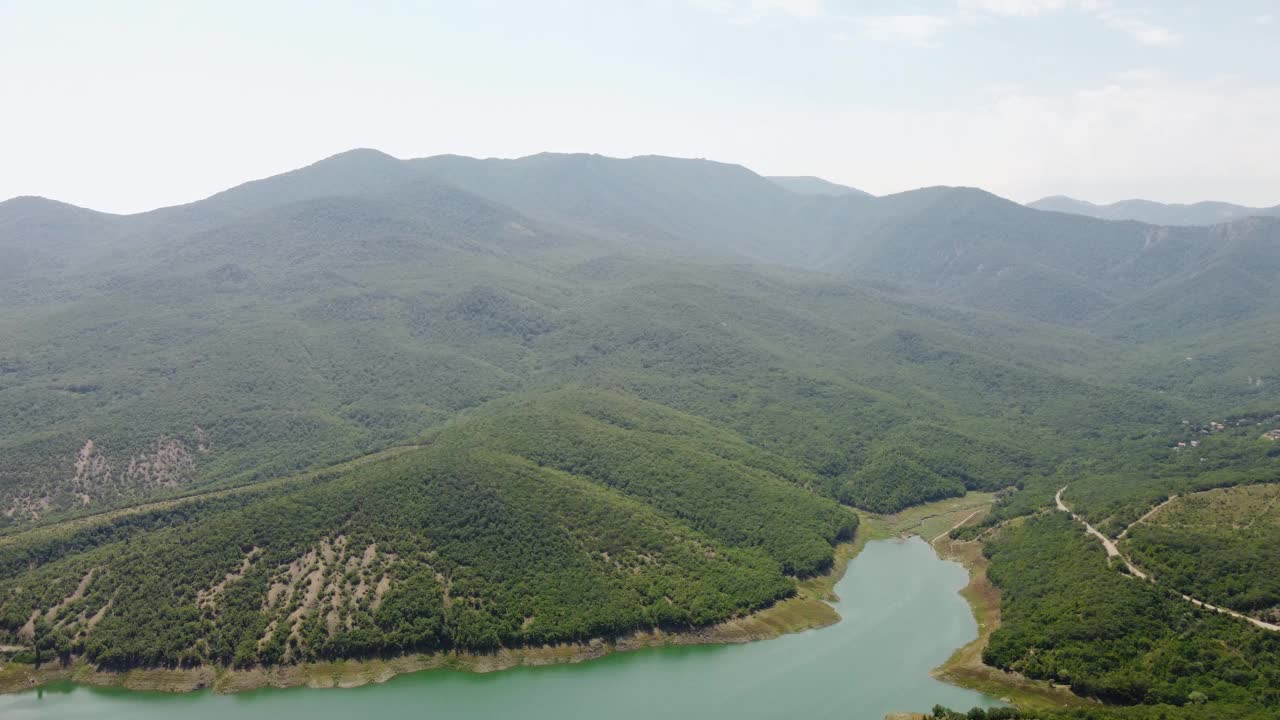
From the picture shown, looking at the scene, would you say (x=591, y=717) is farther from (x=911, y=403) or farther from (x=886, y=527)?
(x=911, y=403)

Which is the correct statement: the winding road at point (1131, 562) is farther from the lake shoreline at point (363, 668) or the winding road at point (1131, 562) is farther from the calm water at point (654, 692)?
the lake shoreline at point (363, 668)

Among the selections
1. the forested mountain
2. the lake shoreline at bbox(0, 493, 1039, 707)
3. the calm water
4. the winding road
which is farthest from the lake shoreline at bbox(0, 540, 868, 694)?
the winding road

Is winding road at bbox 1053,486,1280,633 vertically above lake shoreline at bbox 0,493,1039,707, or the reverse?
winding road at bbox 1053,486,1280,633

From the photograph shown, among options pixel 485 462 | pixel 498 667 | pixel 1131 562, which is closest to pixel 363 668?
pixel 498 667

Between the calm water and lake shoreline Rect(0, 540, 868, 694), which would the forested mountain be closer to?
lake shoreline Rect(0, 540, 868, 694)

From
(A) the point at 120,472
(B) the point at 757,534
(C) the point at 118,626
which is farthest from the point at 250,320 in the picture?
(B) the point at 757,534

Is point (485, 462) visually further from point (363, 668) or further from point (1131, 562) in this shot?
point (1131, 562)

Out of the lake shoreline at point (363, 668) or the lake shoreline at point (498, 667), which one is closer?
the lake shoreline at point (498, 667)

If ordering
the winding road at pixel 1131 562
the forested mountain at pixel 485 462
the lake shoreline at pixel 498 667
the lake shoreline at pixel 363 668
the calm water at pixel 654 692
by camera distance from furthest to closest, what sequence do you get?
the forested mountain at pixel 485 462
the lake shoreline at pixel 363 668
the lake shoreline at pixel 498 667
the winding road at pixel 1131 562
the calm water at pixel 654 692

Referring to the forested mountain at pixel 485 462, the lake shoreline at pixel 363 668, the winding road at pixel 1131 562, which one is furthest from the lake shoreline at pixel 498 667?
the winding road at pixel 1131 562
